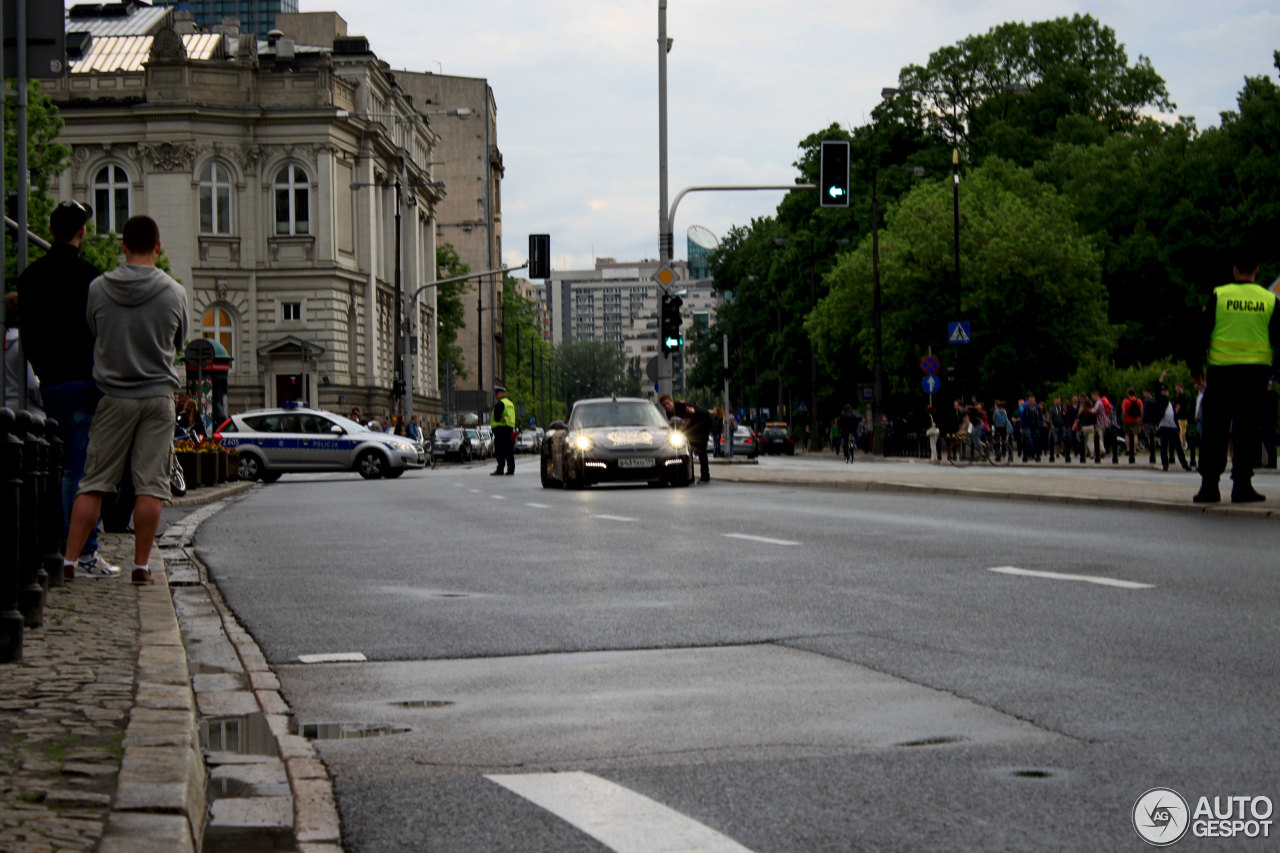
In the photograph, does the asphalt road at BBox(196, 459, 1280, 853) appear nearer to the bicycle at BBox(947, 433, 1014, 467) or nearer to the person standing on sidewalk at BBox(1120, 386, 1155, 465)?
the person standing on sidewalk at BBox(1120, 386, 1155, 465)

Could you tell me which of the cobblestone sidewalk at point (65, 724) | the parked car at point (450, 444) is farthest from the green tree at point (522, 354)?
the cobblestone sidewalk at point (65, 724)

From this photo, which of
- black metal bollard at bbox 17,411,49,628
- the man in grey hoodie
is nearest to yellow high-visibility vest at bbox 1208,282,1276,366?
the man in grey hoodie

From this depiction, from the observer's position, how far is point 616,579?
11023 millimetres

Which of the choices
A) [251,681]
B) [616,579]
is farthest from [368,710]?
[616,579]

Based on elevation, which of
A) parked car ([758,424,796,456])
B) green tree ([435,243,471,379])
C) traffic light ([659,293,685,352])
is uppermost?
green tree ([435,243,471,379])

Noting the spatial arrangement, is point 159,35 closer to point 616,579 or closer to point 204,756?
point 616,579

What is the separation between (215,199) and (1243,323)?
6230 centimetres

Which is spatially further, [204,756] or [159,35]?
[159,35]

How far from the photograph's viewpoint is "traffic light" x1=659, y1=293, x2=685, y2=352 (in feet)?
117

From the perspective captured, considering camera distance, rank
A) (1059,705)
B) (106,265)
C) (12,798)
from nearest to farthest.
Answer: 1. (12,798)
2. (1059,705)
3. (106,265)

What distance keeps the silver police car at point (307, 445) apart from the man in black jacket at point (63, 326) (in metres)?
28.8

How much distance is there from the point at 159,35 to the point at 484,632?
6835 centimetres

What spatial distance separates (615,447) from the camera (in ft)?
90.0

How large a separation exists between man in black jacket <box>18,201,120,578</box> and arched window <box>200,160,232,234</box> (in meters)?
64.3
